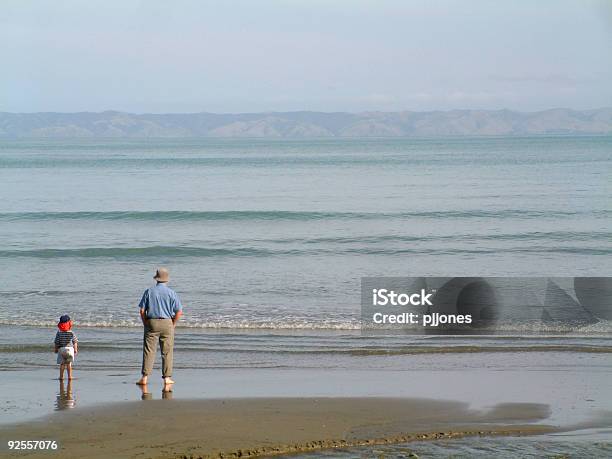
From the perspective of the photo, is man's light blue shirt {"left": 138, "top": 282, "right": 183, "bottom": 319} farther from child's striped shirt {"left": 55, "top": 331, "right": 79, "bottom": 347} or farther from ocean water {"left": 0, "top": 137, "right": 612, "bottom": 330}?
ocean water {"left": 0, "top": 137, "right": 612, "bottom": 330}

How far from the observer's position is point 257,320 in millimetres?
15438

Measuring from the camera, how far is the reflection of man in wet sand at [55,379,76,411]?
8.75 meters

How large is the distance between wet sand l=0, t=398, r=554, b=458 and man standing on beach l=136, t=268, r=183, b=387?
0.77 metres

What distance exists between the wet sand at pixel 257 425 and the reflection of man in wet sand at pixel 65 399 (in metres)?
0.35

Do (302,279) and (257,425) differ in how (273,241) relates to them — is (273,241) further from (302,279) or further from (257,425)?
(257,425)

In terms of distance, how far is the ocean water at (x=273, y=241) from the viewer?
17.0 meters

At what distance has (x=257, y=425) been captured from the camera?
8000 mm

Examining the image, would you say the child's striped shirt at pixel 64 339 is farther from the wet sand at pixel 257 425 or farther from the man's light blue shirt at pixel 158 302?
the wet sand at pixel 257 425

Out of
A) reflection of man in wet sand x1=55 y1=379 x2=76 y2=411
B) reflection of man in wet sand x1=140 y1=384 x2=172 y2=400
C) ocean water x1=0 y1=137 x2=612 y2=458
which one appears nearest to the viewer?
reflection of man in wet sand x1=55 y1=379 x2=76 y2=411

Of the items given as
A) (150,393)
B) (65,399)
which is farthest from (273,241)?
(65,399)

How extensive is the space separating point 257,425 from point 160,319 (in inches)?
85.8

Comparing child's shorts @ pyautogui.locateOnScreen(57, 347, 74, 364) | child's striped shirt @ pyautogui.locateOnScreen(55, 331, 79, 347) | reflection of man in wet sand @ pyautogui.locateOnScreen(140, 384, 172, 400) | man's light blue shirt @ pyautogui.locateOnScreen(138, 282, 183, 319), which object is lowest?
reflection of man in wet sand @ pyautogui.locateOnScreen(140, 384, 172, 400)

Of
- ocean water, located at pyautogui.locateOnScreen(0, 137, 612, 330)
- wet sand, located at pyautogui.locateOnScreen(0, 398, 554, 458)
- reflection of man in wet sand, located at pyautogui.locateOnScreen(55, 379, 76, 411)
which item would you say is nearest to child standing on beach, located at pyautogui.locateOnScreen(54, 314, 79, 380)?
reflection of man in wet sand, located at pyautogui.locateOnScreen(55, 379, 76, 411)

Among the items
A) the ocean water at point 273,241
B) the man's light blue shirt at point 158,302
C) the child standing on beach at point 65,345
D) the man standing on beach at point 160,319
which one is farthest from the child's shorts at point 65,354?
the ocean water at point 273,241
